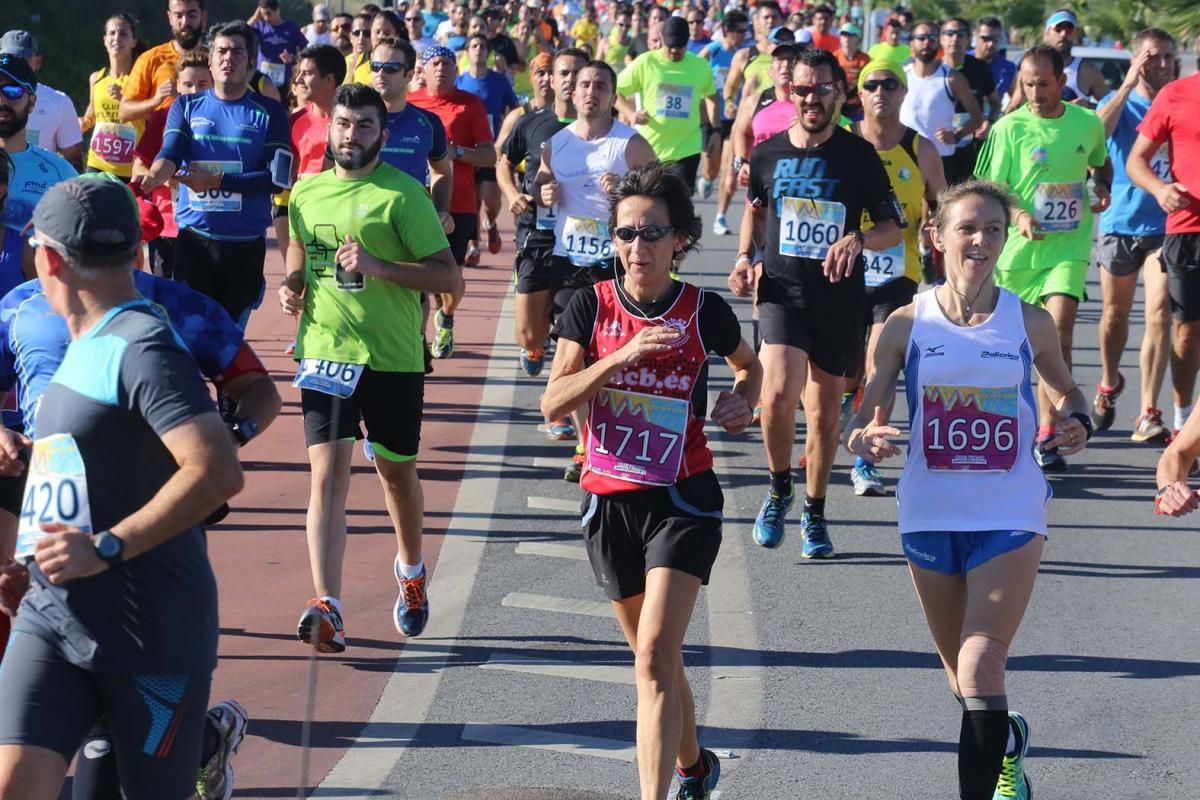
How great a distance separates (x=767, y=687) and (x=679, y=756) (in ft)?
4.34

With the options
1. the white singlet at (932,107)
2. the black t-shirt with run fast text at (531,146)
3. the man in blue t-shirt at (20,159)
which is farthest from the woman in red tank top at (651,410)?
the white singlet at (932,107)

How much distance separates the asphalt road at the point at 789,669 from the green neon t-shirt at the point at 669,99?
593 cm

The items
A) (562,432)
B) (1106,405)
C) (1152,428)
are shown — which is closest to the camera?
(562,432)

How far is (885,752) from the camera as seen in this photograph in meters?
6.33

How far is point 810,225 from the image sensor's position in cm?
876

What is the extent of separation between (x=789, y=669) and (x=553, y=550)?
186 centimetres

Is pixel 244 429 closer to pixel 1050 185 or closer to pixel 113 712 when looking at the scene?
pixel 113 712

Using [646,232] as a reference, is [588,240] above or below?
below

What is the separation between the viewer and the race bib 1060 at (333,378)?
7.25m

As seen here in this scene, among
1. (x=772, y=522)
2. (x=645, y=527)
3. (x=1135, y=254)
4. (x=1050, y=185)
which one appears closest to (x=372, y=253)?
(x=645, y=527)

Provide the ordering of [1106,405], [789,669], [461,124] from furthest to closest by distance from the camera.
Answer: [461,124] < [1106,405] < [789,669]

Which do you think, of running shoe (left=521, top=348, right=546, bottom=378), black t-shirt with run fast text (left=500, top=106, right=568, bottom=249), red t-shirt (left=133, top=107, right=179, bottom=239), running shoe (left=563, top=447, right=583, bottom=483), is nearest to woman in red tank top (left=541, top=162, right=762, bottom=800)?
running shoe (left=563, top=447, right=583, bottom=483)

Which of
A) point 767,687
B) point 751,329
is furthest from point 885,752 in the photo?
point 751,329

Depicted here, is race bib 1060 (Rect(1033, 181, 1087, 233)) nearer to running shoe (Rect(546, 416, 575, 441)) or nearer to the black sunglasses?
running shoe (Rect(546, 416, 575, 441))
